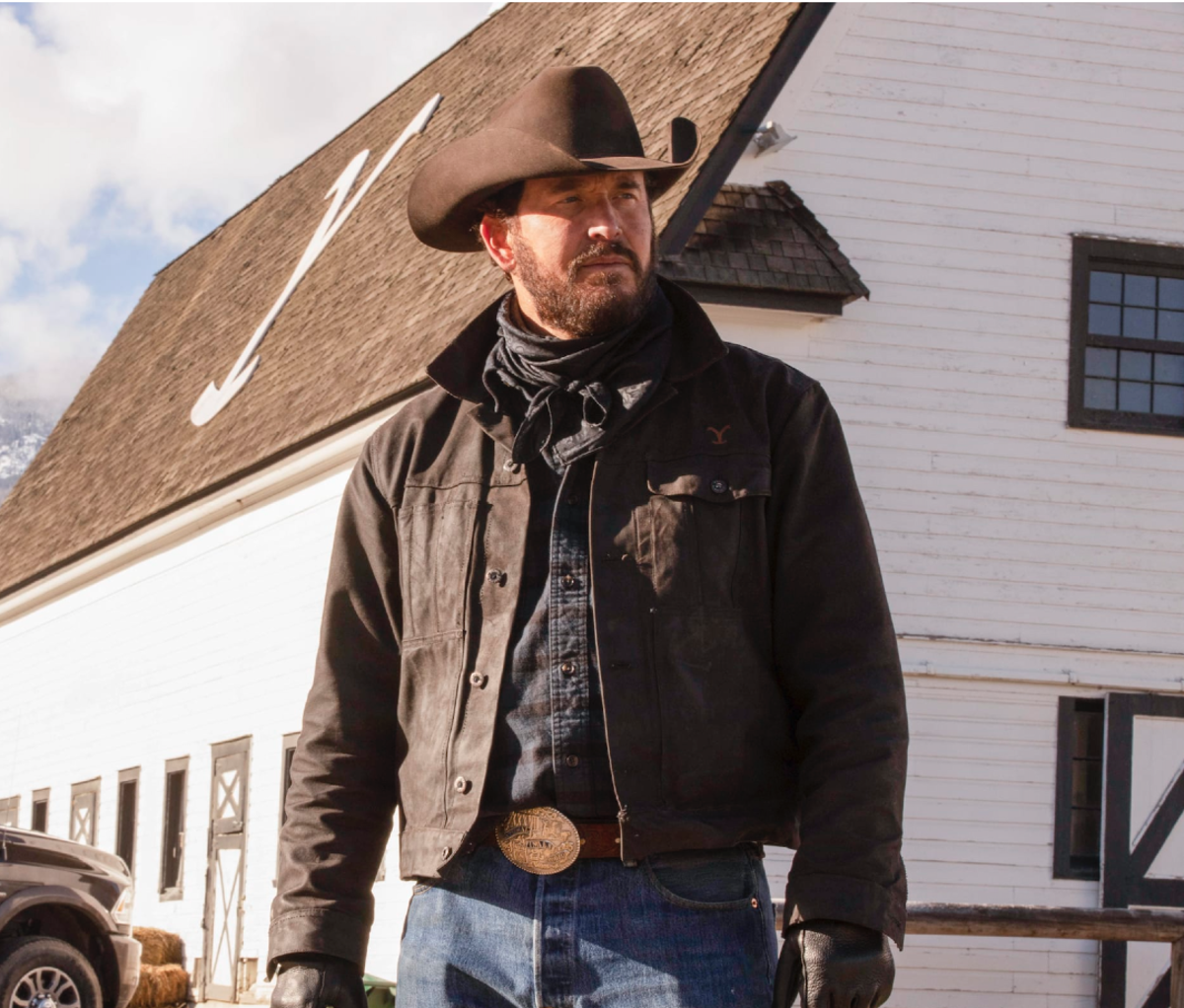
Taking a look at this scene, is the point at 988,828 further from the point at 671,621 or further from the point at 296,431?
the point at 671,621

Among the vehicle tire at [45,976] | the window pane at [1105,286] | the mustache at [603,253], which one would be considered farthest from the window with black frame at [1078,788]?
the mustache at [603,253]

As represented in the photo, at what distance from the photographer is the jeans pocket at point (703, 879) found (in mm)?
2988

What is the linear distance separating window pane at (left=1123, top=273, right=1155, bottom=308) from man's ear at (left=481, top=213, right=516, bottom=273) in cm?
1043

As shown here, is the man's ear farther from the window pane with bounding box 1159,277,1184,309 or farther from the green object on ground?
the window pane with bounding box 1159,277,1184,309

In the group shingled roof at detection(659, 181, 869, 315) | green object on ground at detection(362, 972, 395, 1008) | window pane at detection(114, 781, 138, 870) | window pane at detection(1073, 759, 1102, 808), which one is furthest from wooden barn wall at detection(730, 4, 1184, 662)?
window pane at detection(114, 781, 138, 870)

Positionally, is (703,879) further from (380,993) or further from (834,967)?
(380,993)

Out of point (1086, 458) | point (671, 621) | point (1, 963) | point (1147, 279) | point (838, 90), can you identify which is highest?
point (838, 90)

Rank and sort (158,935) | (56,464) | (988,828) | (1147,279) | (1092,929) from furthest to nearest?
(56,464) → (158,935) → (1147,279) → (988,828) → (1092,929)

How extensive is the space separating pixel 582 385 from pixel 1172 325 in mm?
10937

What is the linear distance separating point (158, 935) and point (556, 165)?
649 inches

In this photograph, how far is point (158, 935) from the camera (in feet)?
61.1

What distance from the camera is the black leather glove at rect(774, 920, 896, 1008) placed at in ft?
9.35

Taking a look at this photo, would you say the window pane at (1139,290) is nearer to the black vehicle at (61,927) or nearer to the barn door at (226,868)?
the black vehicle at (61,927)

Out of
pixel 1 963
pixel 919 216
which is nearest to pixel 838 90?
pixel 919 216
